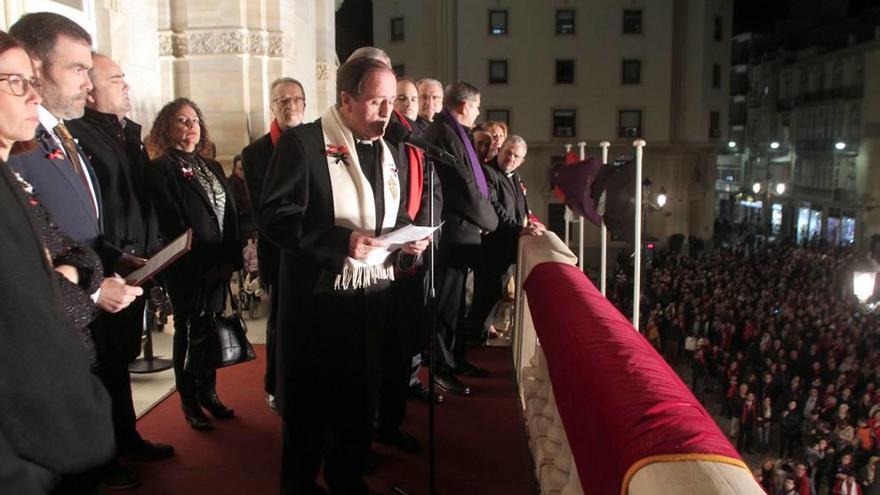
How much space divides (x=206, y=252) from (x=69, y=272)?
1830 mm

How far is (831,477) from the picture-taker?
32.0 feet

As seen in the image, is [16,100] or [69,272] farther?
[69,272]

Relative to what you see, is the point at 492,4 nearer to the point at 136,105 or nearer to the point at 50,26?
the point at 136,105

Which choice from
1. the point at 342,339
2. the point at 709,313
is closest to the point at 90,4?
the point at 342,339

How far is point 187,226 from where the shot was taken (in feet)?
12.2

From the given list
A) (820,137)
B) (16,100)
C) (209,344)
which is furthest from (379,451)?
(820,137)

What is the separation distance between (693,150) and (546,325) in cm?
3102

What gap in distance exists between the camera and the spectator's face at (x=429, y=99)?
15.5ft

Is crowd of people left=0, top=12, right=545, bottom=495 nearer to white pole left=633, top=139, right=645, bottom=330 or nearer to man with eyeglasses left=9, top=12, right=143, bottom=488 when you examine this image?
man with eyeglasses left=9, top=12, right=143, bottom=488

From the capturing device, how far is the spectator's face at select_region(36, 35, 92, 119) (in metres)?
2.64

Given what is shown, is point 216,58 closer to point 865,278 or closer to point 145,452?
point 145,452

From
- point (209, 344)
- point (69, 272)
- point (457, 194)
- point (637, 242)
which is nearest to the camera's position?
point (69, 272)

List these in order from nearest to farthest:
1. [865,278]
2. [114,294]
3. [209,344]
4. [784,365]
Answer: [114,294], [209,344], [865,278], [784,365]

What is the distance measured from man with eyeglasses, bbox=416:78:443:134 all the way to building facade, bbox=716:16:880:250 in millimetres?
34048
